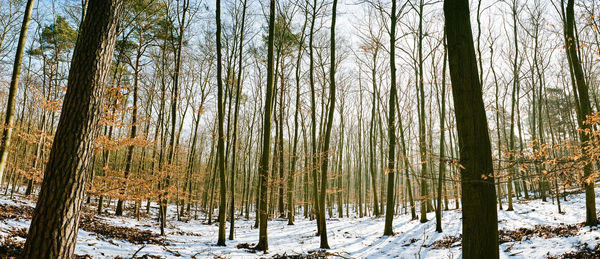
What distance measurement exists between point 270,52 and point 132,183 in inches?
213

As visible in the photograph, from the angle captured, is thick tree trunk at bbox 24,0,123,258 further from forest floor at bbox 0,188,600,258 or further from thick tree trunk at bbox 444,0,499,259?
thick tree trunk at bbox 444,0,499,259

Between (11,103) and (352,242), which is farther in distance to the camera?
(352,242)

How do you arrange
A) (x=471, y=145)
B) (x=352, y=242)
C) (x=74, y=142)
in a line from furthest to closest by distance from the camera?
(x=352, y=242), (x=471, y=145), (x=74, y=142)

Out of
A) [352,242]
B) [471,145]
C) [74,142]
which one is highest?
[471,145]

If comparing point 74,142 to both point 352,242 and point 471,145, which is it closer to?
point 471,145

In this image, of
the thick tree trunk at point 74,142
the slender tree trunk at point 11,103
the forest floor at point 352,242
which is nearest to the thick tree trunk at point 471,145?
the forest floor at point 352,242

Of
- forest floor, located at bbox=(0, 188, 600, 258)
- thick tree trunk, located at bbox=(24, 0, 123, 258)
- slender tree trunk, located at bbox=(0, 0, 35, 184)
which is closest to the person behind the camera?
thick tree trunk, located at bbox=(24, 0, 123, 258)

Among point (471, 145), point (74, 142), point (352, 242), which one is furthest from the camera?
point (352, 242)

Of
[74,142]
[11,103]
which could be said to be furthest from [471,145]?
[11,103]

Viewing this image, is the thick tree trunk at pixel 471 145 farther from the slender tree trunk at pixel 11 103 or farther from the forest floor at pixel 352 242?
the slender tree trunk at pixel 11 103

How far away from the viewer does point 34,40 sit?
14.2 metres

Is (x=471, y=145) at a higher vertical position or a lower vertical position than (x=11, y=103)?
lower

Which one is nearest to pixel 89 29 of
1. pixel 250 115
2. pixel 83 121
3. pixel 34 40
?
pixel 83 121

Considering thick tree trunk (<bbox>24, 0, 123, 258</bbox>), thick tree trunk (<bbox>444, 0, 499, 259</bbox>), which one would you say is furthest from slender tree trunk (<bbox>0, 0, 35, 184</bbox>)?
thick tree trunk (<bbox>444, 0, 499, 259</bbox>)
